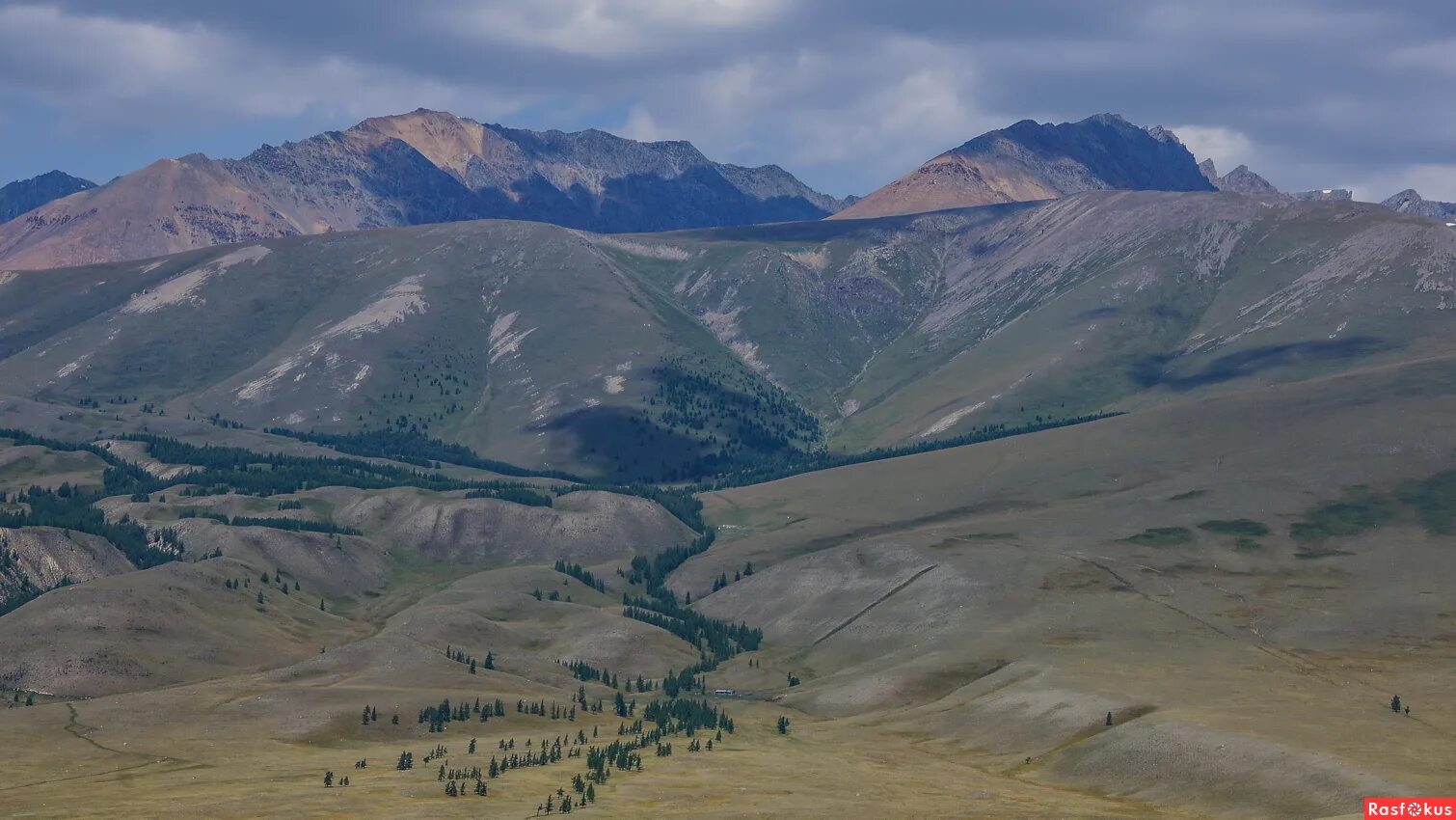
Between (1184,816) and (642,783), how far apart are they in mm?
58381

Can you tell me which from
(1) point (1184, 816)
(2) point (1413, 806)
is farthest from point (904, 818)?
(2) point (1413, 806)

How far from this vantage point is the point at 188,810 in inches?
6132

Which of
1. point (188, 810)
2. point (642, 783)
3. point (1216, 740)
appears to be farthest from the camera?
point (1216, 740)

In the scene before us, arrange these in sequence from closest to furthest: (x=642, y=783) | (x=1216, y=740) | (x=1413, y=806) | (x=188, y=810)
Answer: (x=1413, y=806), (x=188, y=810), (x=642, y=783), (x=1216, y=740)

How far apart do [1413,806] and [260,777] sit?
4691 inches

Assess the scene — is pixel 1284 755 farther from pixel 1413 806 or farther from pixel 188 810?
pixel 188 810

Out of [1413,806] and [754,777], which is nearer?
[1413,806]

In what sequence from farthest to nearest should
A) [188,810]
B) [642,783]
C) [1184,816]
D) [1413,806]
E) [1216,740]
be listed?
[1216,740] < [642,783] < [1184,816] < [188,810] < [1413,806]

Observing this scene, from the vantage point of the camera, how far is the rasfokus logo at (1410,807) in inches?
5310

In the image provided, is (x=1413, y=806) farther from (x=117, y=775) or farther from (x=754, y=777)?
(x=117, y=775)

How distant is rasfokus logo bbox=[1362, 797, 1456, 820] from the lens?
13488 centimetres

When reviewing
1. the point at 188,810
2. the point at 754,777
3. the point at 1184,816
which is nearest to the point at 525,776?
the point at 754,777

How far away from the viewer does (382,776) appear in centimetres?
18725

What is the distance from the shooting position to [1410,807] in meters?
142
